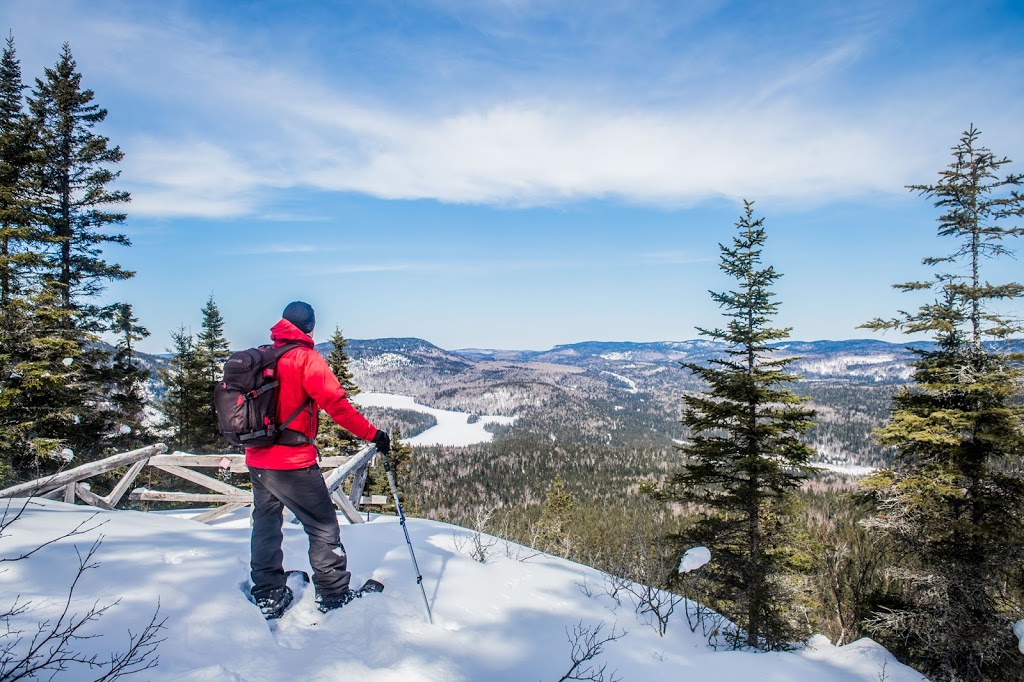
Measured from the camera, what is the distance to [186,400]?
24.6 m

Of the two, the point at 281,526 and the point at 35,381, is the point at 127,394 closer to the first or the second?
the point at 35,381

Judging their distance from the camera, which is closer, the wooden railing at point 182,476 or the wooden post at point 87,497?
the wooden railing at point 182,476

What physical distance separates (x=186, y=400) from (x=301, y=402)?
2510 cm

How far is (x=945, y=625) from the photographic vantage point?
11.8 m

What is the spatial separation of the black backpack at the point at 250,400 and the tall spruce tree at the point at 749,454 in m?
10.8

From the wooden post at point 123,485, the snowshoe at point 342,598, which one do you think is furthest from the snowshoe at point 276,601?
the wooden post at point 123,485

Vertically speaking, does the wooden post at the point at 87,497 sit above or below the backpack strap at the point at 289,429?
below

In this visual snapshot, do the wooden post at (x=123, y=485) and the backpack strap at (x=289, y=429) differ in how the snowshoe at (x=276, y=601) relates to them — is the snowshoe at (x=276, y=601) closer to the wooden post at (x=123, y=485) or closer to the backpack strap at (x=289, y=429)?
the backpack strap at (x=289, y=429)

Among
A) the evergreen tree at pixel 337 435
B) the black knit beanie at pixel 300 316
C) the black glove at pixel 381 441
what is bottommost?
the evergreen tree at pixel 337 435

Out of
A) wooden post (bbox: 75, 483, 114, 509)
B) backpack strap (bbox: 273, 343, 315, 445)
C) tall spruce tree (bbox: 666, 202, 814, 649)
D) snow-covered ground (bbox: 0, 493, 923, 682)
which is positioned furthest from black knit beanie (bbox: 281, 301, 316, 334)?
tall spruce tree (bbox: 666, 202, 814, 649)

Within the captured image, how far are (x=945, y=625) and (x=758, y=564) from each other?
13.8 ft

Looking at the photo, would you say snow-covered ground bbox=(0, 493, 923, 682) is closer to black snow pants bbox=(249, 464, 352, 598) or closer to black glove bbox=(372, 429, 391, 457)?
black snow pants bbox=(249, 464, 352, 598)

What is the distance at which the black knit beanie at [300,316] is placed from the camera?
15.0 ft

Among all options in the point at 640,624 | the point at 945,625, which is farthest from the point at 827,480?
the point at 640,624
